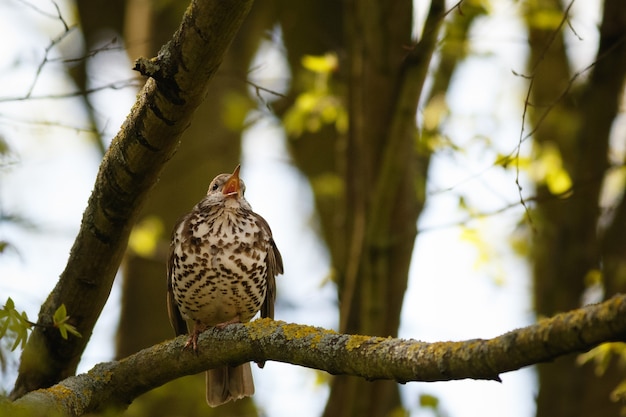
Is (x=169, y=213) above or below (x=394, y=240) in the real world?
above

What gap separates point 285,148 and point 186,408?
3.32 meters

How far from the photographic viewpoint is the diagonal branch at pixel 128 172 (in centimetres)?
354

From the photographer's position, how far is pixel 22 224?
4.60m

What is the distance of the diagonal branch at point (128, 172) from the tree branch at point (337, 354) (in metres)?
0.34

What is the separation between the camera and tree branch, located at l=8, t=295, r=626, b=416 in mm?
2365

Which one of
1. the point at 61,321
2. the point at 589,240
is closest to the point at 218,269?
the point at 61,321

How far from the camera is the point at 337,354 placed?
10.7 feet

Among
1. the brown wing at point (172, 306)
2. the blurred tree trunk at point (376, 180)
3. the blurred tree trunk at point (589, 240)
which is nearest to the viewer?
the brown wing at point (172, 306)

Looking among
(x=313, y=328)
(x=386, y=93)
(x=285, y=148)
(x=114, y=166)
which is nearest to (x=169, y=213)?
(x=285, y=148)

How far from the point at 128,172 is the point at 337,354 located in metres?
1.36

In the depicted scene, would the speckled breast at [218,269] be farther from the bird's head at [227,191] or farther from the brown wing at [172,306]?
the bird's head at [227,191]

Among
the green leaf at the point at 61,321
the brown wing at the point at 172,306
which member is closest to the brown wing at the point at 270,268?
the brown wing at the point at 172,306

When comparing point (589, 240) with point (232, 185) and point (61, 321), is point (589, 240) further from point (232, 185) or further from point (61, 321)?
point (61, 321)

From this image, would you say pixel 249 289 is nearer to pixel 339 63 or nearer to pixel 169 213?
pixel 339 63
